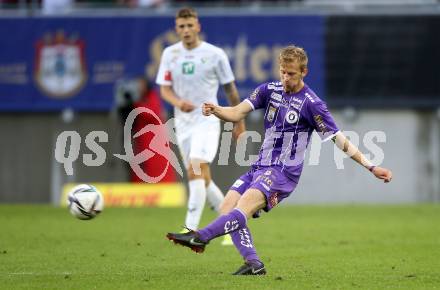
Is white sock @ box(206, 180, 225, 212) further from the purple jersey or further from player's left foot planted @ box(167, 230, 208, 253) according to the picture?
player's left foot planted @ box(167, 230, 208, 253)

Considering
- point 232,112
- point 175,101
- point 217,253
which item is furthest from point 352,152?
point 175,101

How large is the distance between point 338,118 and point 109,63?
18.8ft

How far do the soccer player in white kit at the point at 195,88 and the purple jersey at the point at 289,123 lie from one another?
3138mm

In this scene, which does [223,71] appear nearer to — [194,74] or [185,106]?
[194,74]

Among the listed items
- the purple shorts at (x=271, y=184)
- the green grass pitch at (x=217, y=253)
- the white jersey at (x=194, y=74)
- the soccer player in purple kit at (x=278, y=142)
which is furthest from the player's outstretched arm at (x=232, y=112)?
the white jersey at (x=194, y=74)

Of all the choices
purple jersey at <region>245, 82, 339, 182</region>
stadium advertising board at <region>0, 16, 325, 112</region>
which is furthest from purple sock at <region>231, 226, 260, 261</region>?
stadium advertising board at <region>0, 16, 325, 112</region>

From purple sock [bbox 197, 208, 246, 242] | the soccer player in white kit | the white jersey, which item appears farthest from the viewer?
the white jersey

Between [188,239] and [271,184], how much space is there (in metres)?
1.00

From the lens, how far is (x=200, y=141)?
43.4ft

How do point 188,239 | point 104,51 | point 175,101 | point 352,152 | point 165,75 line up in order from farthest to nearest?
1. point 104,51
2. point 165,75
3. point 175,101
4. point 352,152
5. point 188,239

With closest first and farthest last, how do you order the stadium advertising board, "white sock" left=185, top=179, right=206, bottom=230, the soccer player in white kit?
1. "white sock" left=185, top=179, right=206, bottom=230
2. the soccer player in white kit
3. the stadium advertising board

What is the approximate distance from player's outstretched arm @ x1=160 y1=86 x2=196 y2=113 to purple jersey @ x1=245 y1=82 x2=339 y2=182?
7.83 ft

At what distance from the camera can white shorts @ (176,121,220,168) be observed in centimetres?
1318

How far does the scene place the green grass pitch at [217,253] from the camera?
941 centimetres
